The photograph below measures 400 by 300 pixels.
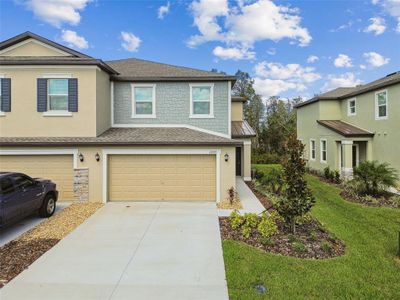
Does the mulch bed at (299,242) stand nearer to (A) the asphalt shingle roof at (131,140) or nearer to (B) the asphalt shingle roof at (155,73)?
(A) the asphalt shingle roof at (131,140)

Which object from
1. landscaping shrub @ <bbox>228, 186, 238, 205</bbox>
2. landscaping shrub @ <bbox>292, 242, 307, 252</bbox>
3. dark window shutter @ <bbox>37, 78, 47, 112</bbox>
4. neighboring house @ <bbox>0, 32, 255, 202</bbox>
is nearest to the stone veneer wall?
neighboring house @ <bbox>0, 32, 255, 202</bbox>

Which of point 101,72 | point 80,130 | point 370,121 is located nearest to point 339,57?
point 370,121

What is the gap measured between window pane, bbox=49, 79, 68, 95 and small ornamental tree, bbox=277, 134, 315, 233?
947cm

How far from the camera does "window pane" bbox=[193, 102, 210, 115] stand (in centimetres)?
1355

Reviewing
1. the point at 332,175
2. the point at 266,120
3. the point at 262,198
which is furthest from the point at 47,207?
the point at 266,120

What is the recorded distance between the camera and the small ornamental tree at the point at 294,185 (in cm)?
760

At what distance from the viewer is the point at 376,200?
1205cm

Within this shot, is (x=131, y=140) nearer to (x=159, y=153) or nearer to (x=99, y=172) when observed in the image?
(x=159, y=153)

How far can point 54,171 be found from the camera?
11.7m

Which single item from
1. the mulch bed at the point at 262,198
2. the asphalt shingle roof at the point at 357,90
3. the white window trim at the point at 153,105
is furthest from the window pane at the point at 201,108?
the asphalt shingle roof at the point at 357,90

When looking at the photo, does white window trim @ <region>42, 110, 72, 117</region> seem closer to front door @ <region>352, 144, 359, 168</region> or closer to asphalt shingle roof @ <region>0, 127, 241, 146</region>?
asphalt shingle roof @ <region>0, 127, 241, 146</region>

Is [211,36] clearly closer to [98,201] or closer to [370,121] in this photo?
[370,121]

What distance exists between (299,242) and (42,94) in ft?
37.0

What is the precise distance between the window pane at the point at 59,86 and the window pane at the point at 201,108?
18.9 feet
